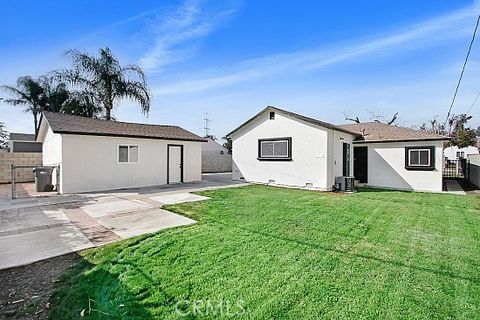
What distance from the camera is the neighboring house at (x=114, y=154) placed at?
35.4 feet

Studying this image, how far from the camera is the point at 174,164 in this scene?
1437 cm

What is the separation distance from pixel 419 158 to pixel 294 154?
20.2 feet

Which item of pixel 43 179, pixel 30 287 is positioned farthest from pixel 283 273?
pixel 43 179

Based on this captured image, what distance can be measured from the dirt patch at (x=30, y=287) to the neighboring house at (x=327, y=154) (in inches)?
401

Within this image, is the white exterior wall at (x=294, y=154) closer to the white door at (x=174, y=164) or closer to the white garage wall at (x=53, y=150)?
the white door at (x=174, y=164)

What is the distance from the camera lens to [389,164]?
44.8ft

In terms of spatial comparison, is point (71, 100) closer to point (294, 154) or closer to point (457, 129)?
point (294, 154)

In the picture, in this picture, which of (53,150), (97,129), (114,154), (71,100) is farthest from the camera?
(71,100)

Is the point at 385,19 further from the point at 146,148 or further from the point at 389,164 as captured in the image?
the point at 146,148

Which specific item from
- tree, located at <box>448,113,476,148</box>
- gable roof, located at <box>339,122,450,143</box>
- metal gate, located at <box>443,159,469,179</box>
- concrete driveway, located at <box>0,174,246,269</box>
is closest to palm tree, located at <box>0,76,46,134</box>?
concrete driveway, located at <box>0,174,246,269</box>

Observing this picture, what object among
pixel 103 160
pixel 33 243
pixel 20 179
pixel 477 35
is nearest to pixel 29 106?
pixel 20 179

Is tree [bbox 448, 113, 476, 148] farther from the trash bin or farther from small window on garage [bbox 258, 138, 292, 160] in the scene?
the trash bin

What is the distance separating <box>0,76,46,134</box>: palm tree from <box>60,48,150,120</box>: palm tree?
4.68 m

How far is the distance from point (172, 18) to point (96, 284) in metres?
8.93
